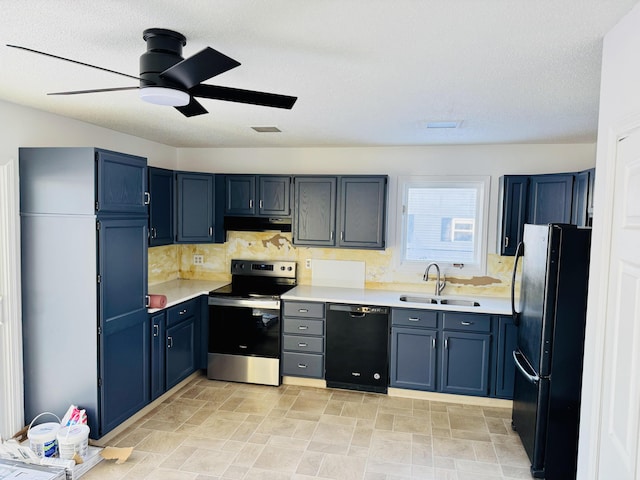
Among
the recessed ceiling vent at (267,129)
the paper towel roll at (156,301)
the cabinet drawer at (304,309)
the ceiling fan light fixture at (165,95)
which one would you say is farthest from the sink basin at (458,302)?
the ceiling fan light fixture at (165,95)

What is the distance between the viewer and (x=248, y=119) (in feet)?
10.8

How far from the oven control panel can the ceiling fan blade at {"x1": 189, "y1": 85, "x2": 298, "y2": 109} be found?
116 inches

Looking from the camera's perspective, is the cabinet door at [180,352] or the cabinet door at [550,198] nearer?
the cabinet door at [550,198]

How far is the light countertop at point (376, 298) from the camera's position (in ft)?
12.2

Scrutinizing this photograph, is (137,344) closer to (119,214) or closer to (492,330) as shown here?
(119,214)

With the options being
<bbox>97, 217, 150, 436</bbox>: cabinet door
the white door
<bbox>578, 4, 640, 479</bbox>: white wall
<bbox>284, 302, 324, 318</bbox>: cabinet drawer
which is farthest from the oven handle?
the white door

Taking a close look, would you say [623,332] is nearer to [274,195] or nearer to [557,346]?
[557,346]

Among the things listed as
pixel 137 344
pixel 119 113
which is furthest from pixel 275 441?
pixel 119 113

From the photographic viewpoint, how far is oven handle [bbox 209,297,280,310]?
13.5ft

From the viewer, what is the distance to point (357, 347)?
401cm

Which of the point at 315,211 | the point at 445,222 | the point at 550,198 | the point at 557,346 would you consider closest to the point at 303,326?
the point at 315,211

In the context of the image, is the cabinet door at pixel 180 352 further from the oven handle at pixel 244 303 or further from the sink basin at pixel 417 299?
the sink basin at pixel 417 299

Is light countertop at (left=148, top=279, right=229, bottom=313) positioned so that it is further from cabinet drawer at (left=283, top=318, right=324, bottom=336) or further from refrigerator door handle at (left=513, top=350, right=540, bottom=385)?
refrigerator door handle at (left=513, top=350, right=540, bottom=385)

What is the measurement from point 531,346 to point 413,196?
6.52 ft
